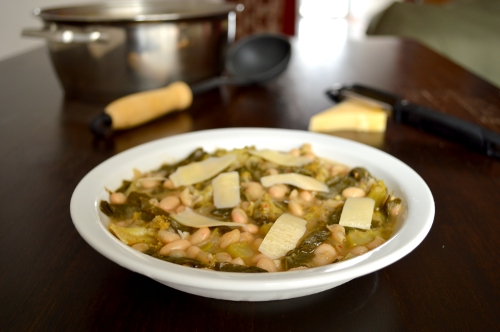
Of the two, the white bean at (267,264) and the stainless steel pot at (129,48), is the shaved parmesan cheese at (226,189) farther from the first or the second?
the stainless steel pot at (129,48)

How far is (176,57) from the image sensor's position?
6.14 ft

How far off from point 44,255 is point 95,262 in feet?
0.37

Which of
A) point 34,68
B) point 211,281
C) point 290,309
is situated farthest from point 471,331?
point 34,68

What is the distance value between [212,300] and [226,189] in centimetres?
32

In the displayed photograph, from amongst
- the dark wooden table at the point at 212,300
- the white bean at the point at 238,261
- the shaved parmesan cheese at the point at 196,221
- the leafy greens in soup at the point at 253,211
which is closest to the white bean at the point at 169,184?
the leafy greens in soup at the point at 253,211

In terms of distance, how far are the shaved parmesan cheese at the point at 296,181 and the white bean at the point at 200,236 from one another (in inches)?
9.5

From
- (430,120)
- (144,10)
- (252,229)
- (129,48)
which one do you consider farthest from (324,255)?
(144,10)

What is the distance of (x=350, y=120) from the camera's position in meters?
1.64

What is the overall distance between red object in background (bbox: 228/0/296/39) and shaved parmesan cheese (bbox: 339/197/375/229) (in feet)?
17.1

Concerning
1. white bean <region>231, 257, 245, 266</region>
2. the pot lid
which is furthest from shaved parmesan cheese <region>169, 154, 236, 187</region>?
the pot lid

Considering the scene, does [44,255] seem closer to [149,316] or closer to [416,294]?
[149,316]

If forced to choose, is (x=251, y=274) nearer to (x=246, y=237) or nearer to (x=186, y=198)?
(x=246, y=237)

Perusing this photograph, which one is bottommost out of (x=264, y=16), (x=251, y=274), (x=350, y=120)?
(x=264, y=16)

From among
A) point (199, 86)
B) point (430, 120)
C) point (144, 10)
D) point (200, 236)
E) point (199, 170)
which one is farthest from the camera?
point (144, 10)
